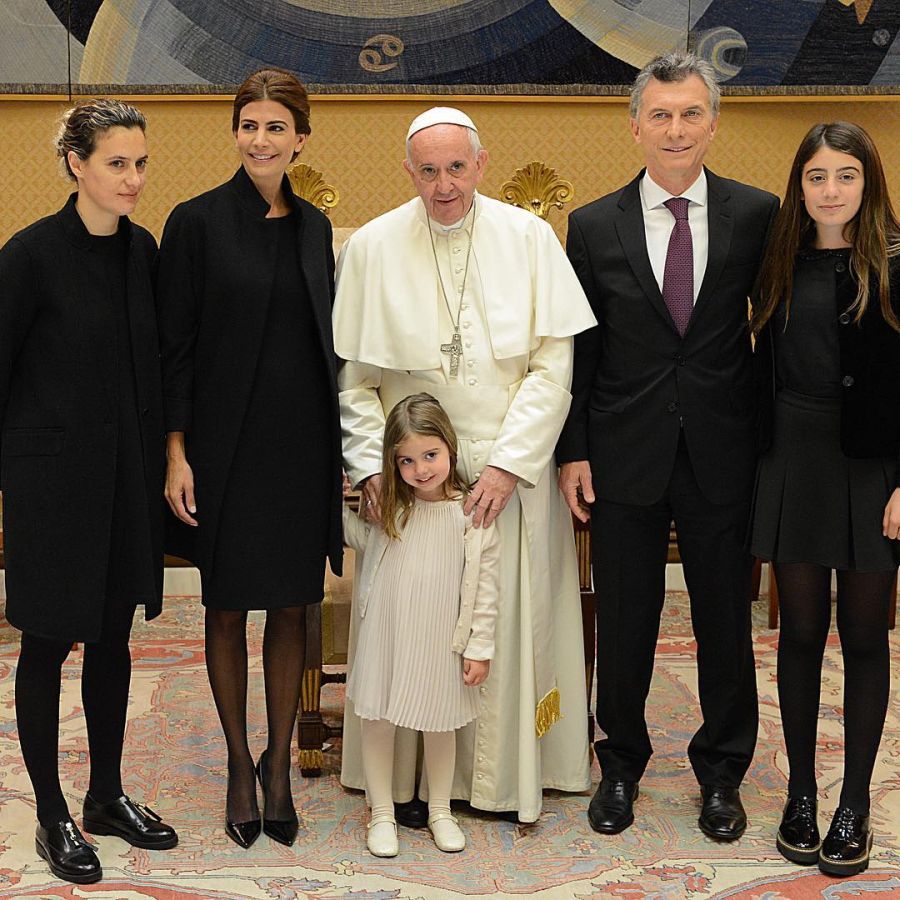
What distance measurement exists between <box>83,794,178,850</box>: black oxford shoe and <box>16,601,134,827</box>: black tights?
31 mm

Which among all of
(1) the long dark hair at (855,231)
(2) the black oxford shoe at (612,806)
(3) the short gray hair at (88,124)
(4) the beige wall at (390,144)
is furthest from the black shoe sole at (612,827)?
(4) the beige wall at (390,144)

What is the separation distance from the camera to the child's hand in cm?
331

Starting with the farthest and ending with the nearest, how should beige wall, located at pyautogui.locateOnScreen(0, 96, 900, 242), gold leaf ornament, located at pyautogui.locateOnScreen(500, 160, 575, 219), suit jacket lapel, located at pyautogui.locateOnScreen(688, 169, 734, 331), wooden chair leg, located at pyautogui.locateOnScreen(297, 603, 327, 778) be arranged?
1. beige wall, located at pyautogui.locateOnScreen(0, 96, 900, 242)
2. gold leaf ornament, located at pyautogui.locateOnScreen(500, 160, 575, 219)
3. wooden chair leg, located at pyautogui.locateOnScreen(297, 603, 327, 778)
4. suit jacket lapel, located at pyautogui.locateOnScreen(688, 169, 734, 331)

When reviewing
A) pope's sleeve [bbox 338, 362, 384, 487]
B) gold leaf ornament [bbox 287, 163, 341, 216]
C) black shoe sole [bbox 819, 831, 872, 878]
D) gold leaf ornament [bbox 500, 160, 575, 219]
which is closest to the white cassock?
pope's sleeve [bbox 338, 362, 384, 487]

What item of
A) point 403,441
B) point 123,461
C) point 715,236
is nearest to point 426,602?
point 403,441

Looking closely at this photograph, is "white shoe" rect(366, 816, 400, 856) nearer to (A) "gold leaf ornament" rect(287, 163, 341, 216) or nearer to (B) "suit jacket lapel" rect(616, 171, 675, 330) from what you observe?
(B) "suit jacket lapel" rect(616, 171, 675, 330)

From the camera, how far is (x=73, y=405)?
3.02m

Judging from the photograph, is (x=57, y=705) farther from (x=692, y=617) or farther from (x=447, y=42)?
(x=447, y=42)

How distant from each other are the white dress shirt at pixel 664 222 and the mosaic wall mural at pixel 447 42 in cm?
272

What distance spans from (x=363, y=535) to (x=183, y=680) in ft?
5.80

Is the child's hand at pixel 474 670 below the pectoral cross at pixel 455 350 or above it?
below

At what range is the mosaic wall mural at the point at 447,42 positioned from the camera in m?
5.75

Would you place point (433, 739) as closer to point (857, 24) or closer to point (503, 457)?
point (503, 457)

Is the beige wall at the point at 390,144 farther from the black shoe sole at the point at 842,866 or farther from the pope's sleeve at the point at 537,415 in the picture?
the black shoe sole at the point at 842,866
